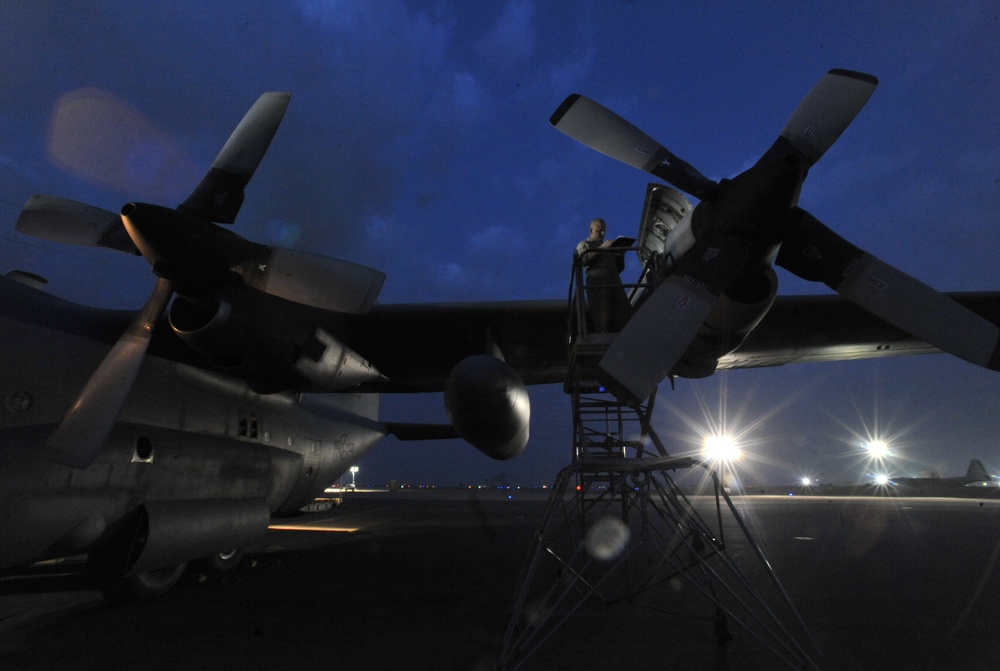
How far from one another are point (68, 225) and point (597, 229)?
6751mm

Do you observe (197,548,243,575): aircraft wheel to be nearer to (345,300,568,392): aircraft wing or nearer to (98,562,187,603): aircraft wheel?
(98,562,187,603): aircraft wheel

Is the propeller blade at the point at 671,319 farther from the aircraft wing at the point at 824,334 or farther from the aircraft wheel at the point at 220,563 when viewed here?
the aircraft wheel at the point at 220,563

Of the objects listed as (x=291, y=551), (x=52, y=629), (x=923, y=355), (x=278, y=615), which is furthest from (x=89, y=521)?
(x=923, y=355)

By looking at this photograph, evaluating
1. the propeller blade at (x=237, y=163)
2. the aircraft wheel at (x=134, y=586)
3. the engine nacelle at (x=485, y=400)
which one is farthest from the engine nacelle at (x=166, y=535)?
the propeller blade at (x=237, y=163)

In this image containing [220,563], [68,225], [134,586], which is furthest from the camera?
[220,563]

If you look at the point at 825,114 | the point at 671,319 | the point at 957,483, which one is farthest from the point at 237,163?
the point at 957,483

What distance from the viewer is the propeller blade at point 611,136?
5766 millimetres

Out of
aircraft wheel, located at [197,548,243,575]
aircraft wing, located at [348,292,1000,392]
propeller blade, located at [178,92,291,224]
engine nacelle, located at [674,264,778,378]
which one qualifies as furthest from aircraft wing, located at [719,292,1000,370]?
aircraft wheel, located at [197,548,243,575]

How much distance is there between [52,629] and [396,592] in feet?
12.1

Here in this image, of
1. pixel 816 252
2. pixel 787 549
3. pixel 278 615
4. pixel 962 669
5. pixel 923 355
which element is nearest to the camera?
pixel 962 669

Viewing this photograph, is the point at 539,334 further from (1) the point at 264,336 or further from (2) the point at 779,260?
(1) the point at 264,336

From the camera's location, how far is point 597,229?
21.2ft

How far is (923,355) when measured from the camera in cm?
1012

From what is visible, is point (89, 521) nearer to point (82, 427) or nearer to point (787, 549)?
point (82, 427)
